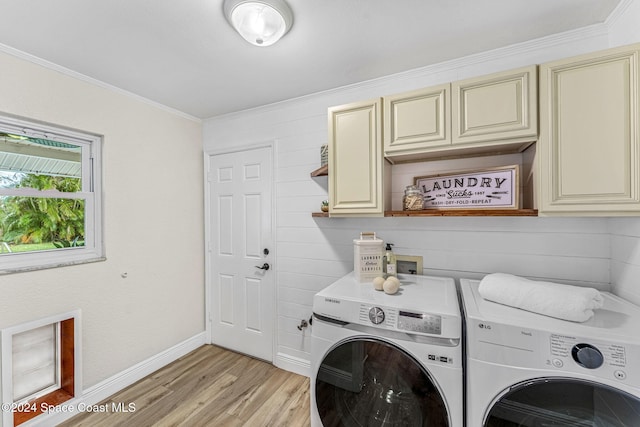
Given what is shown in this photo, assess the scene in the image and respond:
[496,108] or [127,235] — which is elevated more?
[496,108]

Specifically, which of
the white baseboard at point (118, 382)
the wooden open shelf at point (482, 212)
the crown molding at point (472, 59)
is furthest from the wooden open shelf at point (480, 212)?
the white baseboard at point (118, 382)

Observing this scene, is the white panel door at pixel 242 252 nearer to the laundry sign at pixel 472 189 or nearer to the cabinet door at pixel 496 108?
the laundry sign at pixel 472 189

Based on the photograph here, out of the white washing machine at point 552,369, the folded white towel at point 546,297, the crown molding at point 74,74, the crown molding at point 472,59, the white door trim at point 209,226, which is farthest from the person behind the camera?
the white door trim at point 209,226

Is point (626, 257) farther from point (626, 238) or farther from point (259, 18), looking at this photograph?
point (259, 18)

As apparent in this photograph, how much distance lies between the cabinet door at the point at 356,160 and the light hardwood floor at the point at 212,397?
56.7 inches

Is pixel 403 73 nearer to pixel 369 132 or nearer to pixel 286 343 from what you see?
pixel 369 132

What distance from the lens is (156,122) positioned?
241 cm

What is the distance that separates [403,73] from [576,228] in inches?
56.8

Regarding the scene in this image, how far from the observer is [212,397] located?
6.68 feet

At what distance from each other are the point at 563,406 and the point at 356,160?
147 cm

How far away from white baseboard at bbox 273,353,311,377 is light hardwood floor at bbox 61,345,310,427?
4 cm

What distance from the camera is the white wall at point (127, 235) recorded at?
5.63ft

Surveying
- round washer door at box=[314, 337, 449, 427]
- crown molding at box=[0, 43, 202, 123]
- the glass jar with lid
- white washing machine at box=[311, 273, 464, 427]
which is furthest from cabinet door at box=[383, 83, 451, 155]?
crown molding at box=[0, 43, 202, 123]

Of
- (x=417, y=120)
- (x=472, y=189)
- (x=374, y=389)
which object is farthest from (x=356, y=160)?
(x=374, y=389)
